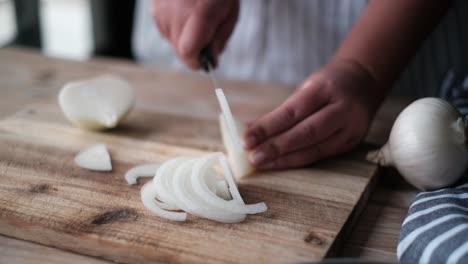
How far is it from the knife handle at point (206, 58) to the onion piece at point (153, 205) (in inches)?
17.3

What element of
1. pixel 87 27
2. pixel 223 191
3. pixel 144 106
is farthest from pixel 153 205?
pixel 87 27

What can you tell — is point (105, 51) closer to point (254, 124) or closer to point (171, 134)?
point (171, 134)

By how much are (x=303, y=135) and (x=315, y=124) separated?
0.03 m

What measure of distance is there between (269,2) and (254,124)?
1.93 feet

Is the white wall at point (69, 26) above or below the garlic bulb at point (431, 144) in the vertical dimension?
→ below

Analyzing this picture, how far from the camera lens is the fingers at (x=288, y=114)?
3.66 ft

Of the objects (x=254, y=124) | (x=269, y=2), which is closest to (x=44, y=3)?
(x=269, y=2)

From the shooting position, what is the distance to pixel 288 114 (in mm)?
1142

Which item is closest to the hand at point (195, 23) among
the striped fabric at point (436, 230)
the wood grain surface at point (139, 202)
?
the wood grain surface at point (139, 202)

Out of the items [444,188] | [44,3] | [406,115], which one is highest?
[406,115]

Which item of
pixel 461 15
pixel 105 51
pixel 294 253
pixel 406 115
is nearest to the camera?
pixel 294 253

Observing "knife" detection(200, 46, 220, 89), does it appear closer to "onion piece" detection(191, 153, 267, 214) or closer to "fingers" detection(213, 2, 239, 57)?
"fingers" detection(213, 2, 239, 57)

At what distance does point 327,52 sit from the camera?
1633mm

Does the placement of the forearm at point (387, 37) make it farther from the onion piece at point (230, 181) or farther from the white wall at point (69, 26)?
the white wall at point (69, 26)
